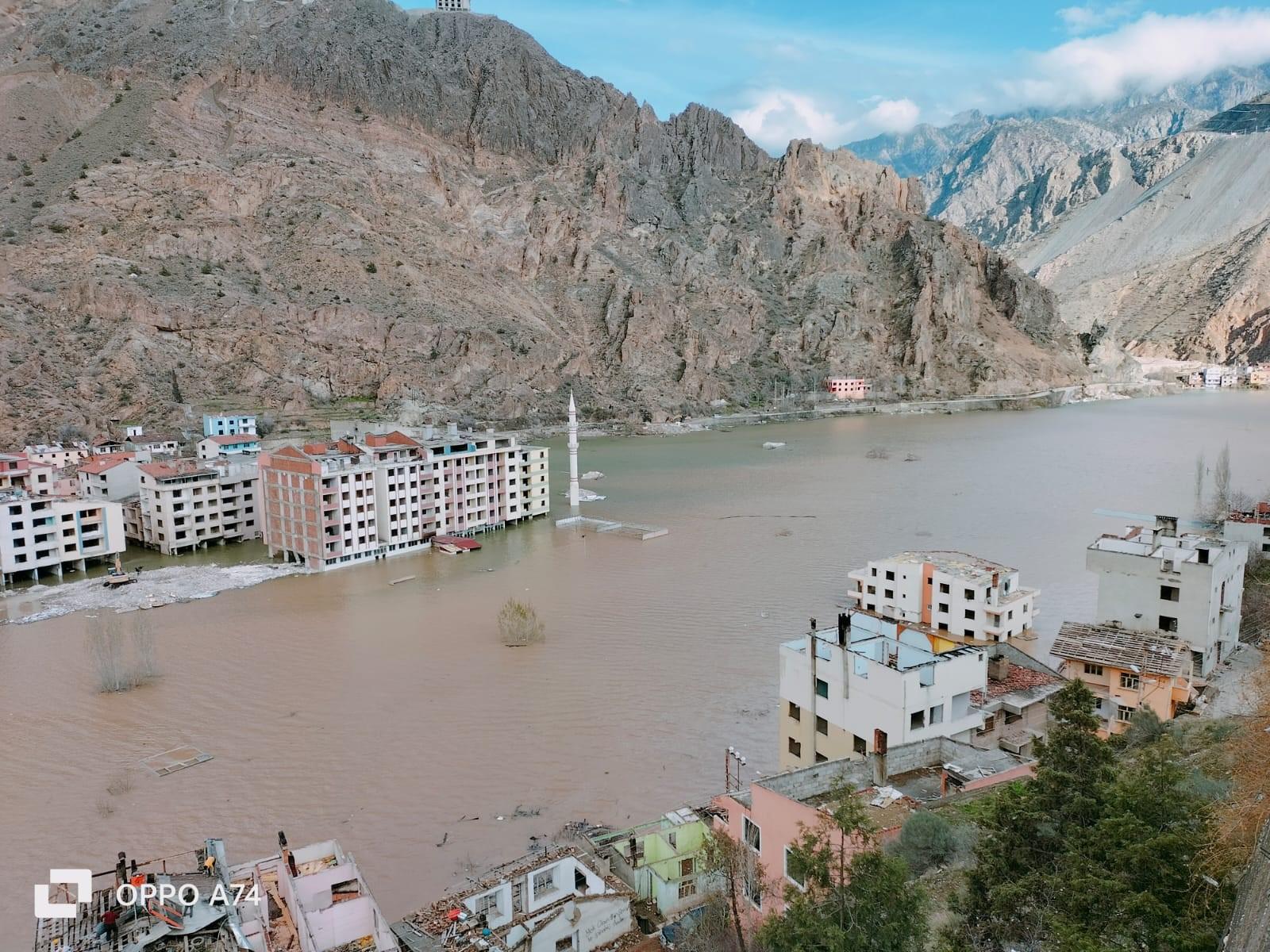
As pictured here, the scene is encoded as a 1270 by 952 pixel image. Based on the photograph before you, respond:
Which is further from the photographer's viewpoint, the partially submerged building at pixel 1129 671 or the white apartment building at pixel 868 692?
the partially submerged building at pixel 1129 671

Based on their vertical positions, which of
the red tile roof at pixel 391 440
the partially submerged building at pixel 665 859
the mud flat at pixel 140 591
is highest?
the red tile roof at pixel 391 440

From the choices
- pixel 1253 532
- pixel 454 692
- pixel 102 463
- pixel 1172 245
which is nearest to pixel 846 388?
pixel 1253 532

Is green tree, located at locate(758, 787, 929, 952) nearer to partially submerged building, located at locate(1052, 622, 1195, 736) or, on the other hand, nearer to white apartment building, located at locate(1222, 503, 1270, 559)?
partially submerged building, located at locate(1052, 622, 1195, 736)

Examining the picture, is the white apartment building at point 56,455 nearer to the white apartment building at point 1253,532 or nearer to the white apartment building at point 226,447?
the white apartment building at point 226,447

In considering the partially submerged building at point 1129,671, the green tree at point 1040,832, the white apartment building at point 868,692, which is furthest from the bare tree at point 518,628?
the green tree at point 1040,832

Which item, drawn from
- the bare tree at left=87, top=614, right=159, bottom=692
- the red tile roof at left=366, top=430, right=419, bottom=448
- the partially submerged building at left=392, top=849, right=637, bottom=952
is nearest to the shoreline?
the red tile roof at left=366, top=430, right=419, bottom=448

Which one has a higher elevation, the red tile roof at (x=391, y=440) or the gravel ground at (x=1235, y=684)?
the red tile roof at (x=391, y=440)
